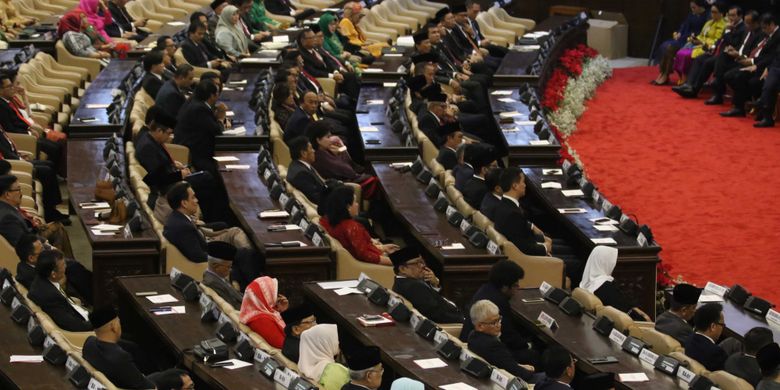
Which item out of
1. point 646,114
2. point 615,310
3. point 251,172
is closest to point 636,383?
point 615,310

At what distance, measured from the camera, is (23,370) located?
8641 mm

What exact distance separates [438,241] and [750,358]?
2920 millimetres

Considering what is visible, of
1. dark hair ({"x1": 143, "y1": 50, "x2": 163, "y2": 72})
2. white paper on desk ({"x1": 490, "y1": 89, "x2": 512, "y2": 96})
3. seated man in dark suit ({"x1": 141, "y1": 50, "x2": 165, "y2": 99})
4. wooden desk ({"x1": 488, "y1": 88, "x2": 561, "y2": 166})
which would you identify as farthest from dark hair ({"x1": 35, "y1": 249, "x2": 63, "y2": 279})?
white paper on desk ({"x1": 490, "y1": 89, "x2": 512, "y2": 96})

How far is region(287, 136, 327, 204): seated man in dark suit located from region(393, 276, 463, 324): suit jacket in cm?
220

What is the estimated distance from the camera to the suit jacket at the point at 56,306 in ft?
31.8

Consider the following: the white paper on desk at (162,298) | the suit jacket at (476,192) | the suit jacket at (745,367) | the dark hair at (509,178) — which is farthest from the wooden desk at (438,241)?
the suit jacket at (745,367)

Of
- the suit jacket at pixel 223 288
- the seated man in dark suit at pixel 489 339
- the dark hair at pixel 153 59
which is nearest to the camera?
the seated man in dark suit at pixel 489 339

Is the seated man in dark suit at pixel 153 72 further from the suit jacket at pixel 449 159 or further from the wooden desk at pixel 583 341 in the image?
the wooden desk at pixel 583 341

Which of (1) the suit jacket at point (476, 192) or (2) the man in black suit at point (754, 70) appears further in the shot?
(2) the man in black suit at point (754, 70)

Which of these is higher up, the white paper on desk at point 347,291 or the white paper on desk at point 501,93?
the white paper on desk at point 347,291

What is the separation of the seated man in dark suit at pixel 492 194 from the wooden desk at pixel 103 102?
3.46 meters

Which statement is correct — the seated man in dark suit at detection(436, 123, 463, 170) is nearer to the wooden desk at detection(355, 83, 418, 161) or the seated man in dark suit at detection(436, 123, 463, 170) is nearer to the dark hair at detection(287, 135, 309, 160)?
the wooden desk at detection(355, 83, 418, 161)

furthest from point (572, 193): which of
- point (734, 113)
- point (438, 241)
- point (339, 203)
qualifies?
point (734, 113)

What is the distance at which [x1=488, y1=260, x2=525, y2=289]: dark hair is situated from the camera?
9938 mm
